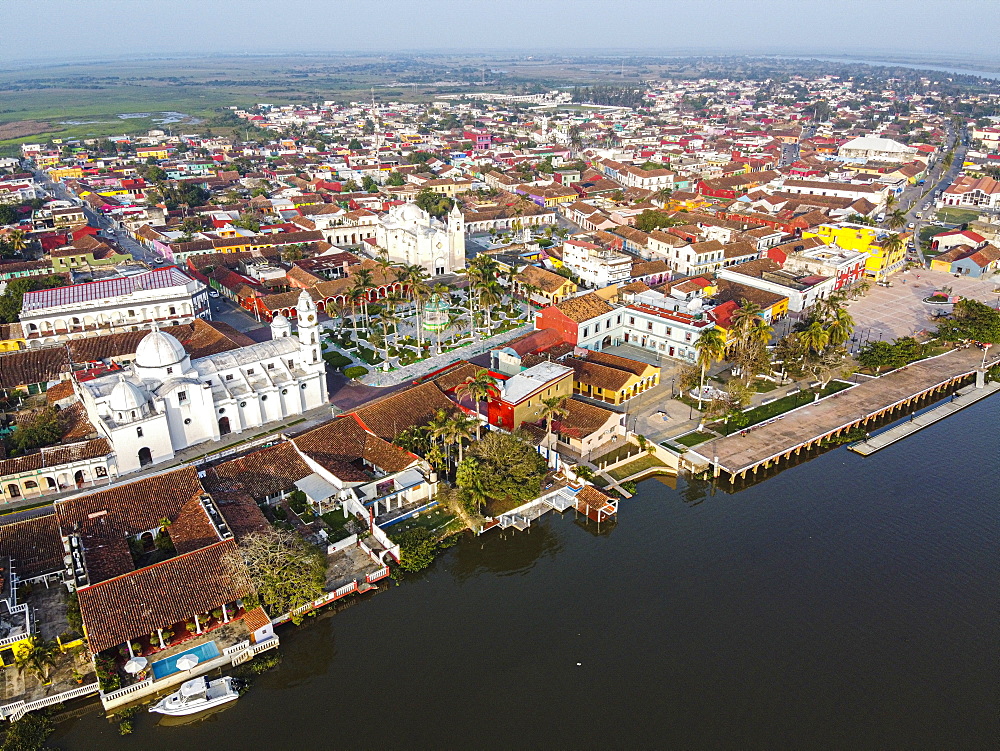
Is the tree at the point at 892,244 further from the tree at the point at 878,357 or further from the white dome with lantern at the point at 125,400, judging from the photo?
the white dome with lantern at the point at 125,400

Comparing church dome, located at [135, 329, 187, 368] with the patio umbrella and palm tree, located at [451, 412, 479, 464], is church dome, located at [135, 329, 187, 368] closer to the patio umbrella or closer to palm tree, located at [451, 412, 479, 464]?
palm tree, located at [451, 412, 479, 464]

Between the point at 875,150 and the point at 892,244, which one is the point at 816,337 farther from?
the point at 875,150

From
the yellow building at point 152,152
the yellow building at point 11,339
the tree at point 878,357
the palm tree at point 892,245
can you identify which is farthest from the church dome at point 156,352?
the yellow building at point 152,152

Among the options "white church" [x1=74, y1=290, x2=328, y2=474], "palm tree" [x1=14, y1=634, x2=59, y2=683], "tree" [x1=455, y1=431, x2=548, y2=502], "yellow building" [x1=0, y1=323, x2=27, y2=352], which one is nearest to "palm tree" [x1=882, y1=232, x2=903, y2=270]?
"tree" [x1=455, y1=431, x2=548, y2=502]

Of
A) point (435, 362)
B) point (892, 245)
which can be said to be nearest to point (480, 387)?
point (435, 362)

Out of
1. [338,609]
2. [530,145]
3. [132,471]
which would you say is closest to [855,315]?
[338,609]
